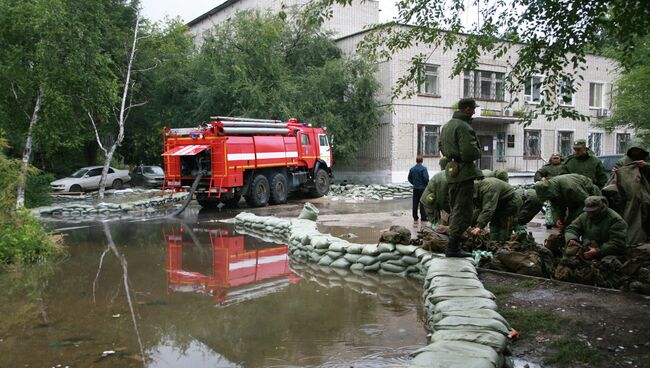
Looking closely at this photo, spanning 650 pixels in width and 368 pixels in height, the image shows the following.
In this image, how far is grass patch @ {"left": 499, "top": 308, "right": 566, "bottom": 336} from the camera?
14.7ft

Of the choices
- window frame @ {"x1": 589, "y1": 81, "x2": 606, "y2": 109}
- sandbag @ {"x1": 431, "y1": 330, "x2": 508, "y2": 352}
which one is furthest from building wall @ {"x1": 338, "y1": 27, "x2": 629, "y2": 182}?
sandbag @ {"x1": 431, "y1": 330, "x2": 508, "y2": 352}

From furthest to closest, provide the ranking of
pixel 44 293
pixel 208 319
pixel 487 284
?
1. pixel 44 293
2. pixel 487 284
3. pixel 208 319

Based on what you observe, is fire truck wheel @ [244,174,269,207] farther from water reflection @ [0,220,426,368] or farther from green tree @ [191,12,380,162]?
water reflection @ [0,220,426,368]

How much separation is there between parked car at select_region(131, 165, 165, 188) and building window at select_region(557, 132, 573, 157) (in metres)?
20.1

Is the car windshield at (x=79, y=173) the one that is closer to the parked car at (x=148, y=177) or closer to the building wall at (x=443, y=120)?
the parked car at (x=148, y=177)

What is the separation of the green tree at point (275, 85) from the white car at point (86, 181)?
4.74 meters

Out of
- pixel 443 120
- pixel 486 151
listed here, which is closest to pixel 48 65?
pixel 443 120

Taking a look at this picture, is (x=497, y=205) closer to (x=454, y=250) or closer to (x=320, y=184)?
(x=454, y=250)

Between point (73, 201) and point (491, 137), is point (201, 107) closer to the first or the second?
point (73, 201)

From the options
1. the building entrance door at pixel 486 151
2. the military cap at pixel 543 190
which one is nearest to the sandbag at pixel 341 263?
the military cap at pixel 543 190

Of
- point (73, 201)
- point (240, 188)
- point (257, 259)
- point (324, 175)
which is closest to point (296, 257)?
point (257, 259)

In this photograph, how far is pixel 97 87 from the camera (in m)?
17.2

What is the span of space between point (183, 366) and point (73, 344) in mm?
1142

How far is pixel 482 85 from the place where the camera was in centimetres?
2625
